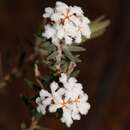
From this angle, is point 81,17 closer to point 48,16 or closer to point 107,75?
point 48,16

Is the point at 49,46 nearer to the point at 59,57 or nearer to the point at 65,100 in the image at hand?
the point at 59,57

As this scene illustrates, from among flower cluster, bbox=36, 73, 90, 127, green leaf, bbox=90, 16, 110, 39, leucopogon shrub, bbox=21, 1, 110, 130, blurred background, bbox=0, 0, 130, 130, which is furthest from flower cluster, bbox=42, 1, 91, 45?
blurred background, bbox=0, 0, 130, 130

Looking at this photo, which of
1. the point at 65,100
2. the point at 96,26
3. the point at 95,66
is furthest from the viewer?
the point at 95,66

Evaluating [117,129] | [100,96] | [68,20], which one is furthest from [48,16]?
[117,129]

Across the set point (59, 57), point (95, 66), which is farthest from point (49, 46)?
point (95, 66)

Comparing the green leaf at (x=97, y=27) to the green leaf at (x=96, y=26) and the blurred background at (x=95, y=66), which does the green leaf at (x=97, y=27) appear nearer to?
the green leaf at (x=96, y=26)

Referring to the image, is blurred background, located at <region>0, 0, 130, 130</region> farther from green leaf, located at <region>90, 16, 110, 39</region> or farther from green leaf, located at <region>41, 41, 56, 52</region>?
green leaf, located at <region>41, 41, 56, 52</region>
